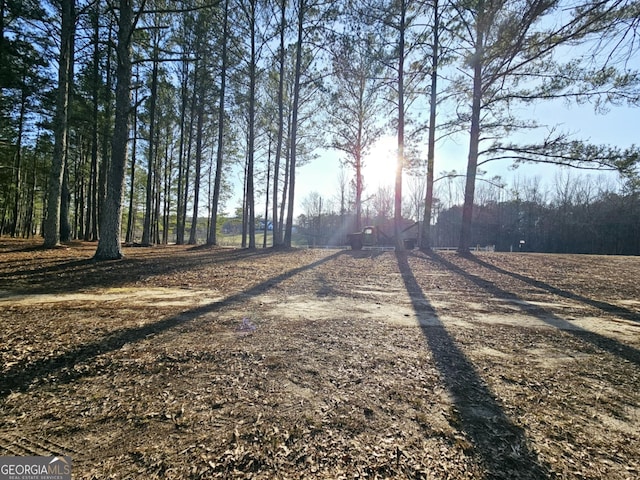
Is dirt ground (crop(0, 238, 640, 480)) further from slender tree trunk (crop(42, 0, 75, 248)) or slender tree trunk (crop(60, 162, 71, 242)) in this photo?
slender tree trunk (crop(60, 162, 71, 242))

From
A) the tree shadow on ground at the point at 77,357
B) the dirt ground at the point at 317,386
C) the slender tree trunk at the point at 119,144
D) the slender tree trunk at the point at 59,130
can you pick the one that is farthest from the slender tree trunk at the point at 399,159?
the slender tree trunk at the point at 59,130

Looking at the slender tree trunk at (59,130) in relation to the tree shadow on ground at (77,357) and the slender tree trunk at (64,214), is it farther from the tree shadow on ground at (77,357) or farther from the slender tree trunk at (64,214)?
the tree shadow on ground at (77,357)

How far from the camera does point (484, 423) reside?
1.56 m

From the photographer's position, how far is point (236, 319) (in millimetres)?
3232

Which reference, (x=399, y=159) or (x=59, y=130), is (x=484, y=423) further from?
(x=59, y=130)

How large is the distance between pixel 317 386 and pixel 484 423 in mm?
1019

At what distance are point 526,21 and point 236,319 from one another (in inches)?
194

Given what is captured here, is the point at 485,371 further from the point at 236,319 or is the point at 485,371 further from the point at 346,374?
the point at 236,319

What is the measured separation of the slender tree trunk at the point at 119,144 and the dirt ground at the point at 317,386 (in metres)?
3.05

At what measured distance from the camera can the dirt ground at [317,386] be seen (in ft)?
4.23

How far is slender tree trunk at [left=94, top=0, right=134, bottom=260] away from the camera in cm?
681

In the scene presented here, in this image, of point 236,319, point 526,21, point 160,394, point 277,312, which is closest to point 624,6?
point 526,21

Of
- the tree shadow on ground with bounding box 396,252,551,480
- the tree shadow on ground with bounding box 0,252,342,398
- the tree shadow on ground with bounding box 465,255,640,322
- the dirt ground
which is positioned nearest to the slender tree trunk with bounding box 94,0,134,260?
the dirt ground

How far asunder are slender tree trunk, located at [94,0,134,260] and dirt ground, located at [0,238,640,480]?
305cm
